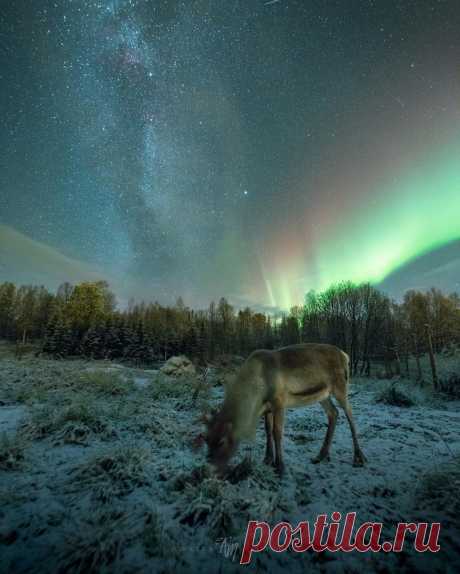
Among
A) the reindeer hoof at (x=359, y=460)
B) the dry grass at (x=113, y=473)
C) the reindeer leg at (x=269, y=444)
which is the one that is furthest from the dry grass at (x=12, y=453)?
the reindeer hoof at (x=359, y=460)

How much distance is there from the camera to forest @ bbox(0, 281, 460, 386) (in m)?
29.7

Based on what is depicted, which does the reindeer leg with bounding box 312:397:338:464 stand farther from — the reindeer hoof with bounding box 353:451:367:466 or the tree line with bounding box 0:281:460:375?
the tree line with bounding box 0:281:460:375

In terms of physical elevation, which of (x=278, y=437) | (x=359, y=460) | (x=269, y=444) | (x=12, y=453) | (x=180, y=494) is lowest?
(x=359, y=460)

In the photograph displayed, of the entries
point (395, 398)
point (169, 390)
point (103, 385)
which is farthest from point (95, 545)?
point (395, 398)

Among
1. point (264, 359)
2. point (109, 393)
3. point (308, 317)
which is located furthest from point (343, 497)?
point (308, 317)

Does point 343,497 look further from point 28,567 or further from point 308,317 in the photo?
point 308,317

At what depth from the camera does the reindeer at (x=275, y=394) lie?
3568 mm

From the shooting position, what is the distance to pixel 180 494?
315 cm

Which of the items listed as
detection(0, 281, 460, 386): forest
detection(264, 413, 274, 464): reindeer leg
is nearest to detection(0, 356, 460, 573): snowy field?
detection(264, 413, 274, 464): reindeer leg

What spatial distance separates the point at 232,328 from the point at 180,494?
55751 mm

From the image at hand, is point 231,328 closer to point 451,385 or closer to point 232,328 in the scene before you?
point 232,328

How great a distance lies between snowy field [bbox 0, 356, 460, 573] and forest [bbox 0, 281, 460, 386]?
14659 millimetres

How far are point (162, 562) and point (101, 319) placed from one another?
42994mm

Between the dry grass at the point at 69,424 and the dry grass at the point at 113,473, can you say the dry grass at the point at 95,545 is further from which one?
the dry grass at the point at 69,424
